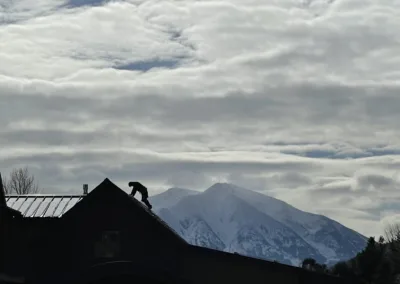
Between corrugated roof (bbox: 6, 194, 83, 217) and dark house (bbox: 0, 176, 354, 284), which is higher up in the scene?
corrugated roof (bbox: 6, 194, 83, 217)

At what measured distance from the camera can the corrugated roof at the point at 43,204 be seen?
5322cm

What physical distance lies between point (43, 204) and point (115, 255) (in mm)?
9251

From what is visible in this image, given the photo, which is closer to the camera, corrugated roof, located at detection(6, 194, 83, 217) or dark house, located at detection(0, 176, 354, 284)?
dark house, located at detection(0, 176, 354, 284)

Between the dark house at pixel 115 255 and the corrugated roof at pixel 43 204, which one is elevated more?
the corrugated roof at pixel 43 204

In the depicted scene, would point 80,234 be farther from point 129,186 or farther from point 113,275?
point 129,186

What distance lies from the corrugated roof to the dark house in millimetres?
4502

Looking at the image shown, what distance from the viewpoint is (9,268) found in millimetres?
48219

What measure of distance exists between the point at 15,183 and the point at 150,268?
192 feet

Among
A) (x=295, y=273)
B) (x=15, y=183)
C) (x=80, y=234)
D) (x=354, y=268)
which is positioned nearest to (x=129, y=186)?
(x=80, y=234)

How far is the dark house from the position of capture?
155ft

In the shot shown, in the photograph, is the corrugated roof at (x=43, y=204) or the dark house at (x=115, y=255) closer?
the dark house at (x=115, y=255)

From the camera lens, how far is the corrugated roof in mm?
53219

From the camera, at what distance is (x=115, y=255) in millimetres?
47656

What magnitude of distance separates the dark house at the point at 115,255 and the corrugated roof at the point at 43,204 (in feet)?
14.8
